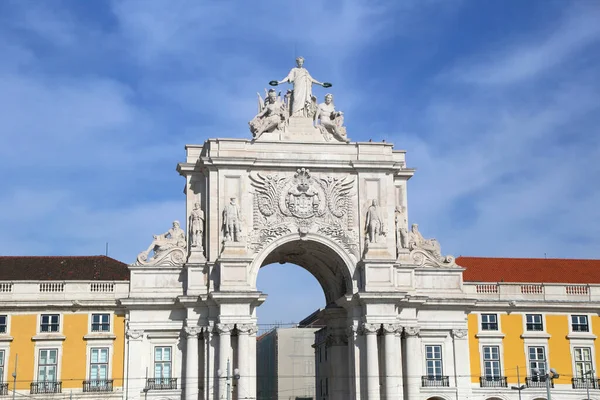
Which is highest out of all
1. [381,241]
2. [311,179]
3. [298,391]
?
[311,179]

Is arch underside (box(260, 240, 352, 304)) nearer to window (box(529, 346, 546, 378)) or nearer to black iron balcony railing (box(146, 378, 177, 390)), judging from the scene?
black iron balcony railing (box(146, 378, 177, 390))

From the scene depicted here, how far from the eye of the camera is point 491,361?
174 feet

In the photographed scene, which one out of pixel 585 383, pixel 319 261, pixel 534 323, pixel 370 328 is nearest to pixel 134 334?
pixel 319 261

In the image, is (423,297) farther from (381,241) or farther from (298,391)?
(298,391)

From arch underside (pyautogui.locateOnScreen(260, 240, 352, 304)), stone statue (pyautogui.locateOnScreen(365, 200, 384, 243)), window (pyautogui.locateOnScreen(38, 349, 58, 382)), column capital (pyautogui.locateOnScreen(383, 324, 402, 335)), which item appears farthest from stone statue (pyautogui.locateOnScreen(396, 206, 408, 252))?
window (pyautogui.locateOnScreen(38, 349, 58, 382))

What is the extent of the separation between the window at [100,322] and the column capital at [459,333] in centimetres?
1870

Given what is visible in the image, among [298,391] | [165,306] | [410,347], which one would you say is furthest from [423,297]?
[298,391]

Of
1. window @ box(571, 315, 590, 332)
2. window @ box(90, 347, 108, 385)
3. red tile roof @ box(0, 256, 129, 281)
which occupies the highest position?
red tile roof @ box(0, 256, 129, 281)

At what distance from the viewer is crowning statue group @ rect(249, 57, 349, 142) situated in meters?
52.5

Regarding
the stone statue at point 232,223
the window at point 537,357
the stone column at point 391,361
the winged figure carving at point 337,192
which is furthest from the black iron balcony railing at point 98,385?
the window at point 537,357

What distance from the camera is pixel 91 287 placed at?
50.8 metres

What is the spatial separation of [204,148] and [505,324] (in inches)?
768

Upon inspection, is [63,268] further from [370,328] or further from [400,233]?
[400,233]

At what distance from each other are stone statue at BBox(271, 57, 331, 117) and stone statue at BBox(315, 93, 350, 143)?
33.1 inches
